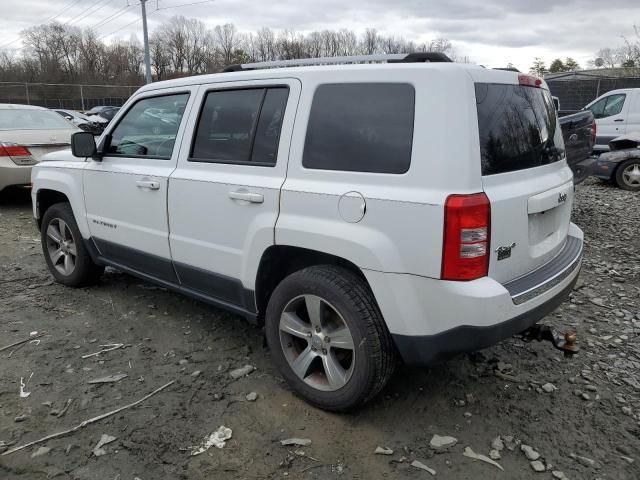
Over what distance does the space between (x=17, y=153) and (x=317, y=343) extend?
6.97m

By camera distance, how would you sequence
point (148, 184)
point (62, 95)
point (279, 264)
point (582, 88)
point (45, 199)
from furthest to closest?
point (62, 95) < point (582, 88) < point (45, 199) < point (148, 184) < point (279, 264)

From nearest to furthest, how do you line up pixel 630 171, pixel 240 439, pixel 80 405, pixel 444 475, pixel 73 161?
1. pixel 444 475
2. pixel 240 439
3. pixel 80 405
4. pixel 73 161
5. pixel 630 171

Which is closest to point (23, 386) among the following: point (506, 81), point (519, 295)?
point (519, 295)

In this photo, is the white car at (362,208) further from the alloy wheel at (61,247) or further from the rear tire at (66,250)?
the alloy wheel at (61,247)

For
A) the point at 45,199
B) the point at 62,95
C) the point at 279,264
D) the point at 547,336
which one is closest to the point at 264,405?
the point at 279,264

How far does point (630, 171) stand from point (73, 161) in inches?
378

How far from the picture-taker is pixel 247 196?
305 cm

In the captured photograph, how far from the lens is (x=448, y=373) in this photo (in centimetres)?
339

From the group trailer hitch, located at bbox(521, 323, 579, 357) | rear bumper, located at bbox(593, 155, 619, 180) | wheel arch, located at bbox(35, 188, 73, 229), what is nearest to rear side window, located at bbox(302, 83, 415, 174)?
trailer hitch, located at bbox(521, 323, 579, 357)

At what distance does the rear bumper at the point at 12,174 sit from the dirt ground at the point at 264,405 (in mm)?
4199

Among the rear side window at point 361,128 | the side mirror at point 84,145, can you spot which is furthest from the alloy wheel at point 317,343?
the side mirror at point 84,145

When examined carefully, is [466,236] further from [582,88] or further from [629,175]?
[582,88]

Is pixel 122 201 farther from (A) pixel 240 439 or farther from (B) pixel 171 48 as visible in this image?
(B) pixel 171 48

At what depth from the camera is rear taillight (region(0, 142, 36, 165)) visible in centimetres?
782
